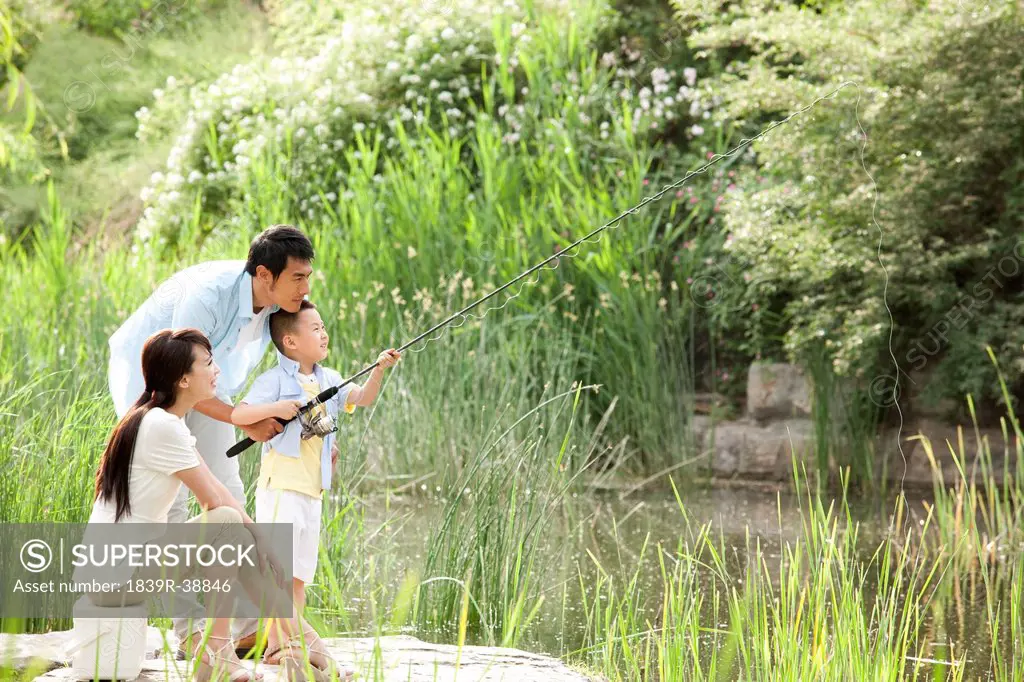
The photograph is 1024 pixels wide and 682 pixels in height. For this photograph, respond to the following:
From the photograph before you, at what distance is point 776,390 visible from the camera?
849 cm

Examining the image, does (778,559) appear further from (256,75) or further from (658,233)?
(256,75)

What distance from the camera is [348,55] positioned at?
36.2 feet

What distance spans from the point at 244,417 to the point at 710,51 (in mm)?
6869

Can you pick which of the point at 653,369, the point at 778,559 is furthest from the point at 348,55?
the point at 778,559

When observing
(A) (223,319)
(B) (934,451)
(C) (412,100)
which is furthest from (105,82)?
(A) (223,319)

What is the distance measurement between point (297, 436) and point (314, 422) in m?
0.06

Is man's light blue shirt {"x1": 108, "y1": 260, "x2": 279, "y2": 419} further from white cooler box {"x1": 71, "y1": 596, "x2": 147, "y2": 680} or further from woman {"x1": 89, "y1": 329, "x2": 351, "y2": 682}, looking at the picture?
white cooler box {"x1": 71, "y1": 596, "x2": 147, "y2": 680}

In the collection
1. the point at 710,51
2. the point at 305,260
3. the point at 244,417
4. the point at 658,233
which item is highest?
the point at 710,51

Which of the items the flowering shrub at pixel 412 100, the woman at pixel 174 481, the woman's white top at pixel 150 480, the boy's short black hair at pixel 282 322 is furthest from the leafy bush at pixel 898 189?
the woman's white top at pixel 150 480

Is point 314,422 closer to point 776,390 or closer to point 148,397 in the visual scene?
point 148,397

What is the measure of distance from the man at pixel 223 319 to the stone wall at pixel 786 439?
16.3 ft

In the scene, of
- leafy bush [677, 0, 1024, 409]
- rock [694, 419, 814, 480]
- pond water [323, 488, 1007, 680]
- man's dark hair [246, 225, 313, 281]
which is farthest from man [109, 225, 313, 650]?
rock [694, 419, 814, 480]

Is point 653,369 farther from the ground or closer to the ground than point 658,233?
closer to the ground

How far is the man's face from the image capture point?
3199mm
